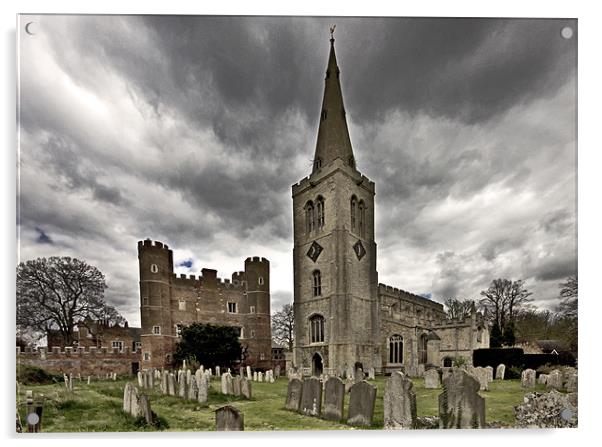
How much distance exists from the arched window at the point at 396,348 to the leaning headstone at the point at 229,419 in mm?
4940

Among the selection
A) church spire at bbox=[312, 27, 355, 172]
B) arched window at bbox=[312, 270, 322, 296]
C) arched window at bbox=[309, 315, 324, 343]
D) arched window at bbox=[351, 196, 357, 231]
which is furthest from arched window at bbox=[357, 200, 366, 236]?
arched window at bbox=[309, 315, 324, 343]

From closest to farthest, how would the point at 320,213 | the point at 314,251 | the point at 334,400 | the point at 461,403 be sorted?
the point at 461,403, the point at 334,400, the point at 320,213, the point at 314,251

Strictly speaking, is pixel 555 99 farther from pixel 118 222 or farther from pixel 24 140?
pixel 24 140

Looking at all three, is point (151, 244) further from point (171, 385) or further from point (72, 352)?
point (171, 385)

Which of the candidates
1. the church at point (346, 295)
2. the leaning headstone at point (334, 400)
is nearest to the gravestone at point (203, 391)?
the leaning headstone at point (334, 400)

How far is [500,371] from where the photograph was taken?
6.26 meters

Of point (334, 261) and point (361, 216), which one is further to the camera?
point (334, 261)

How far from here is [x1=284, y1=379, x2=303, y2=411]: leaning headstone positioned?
4.90 metres

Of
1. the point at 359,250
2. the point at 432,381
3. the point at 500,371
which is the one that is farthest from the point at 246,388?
the point at 500,371

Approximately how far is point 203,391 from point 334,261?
475 centimetres

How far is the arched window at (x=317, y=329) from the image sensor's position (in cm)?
865

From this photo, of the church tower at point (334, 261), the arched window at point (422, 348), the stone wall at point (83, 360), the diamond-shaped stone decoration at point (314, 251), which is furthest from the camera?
the arched window at point (422, 348)

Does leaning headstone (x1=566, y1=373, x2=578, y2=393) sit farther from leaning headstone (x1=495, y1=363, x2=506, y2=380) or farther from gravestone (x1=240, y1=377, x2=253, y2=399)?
gravestone (x1=240, y1=377, x2=253, y2=399)

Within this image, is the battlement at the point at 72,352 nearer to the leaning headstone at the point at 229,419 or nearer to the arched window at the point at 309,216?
the leaning headstone at the point at 229,419
